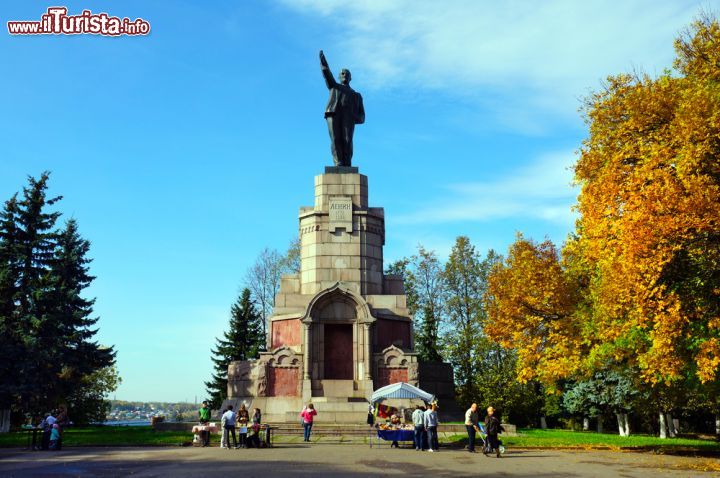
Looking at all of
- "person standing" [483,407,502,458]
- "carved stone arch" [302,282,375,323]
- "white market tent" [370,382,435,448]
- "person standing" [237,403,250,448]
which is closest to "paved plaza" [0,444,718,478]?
"person standing" [483,407,502,458]

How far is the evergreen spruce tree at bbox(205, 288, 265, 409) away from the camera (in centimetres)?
4875

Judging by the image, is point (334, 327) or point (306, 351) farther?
point (334, 327)

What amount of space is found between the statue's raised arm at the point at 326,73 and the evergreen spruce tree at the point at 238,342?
22.4 m

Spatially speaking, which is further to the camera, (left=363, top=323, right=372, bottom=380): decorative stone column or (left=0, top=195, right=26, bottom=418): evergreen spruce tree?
(left=0, top=195, right=26, bottom=418): evergreen spruce tree

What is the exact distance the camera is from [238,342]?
49.4 m

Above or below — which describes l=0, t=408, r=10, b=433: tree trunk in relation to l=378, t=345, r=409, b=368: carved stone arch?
below

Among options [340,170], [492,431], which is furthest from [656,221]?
[340,170]

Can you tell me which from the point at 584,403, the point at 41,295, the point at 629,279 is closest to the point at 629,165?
the point at 629,279

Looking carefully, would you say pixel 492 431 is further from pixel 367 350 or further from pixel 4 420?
pixel 4 420

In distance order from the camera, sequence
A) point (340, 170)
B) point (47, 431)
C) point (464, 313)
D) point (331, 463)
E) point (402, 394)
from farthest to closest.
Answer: point (464, 313) < point (340, 170) < point (402, 394) < point (47, 431) < point (331, 463)

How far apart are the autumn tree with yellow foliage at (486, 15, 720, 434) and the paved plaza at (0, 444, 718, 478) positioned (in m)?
2.76

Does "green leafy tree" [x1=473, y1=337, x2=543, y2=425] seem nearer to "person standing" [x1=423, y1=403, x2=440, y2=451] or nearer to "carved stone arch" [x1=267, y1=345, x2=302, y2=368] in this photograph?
"carved stone arch" [x1=267, y1=345, x2=302, y2=368]

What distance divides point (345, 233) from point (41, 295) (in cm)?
1675

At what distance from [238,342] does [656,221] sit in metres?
38.4
